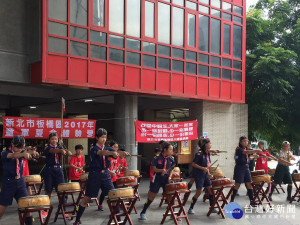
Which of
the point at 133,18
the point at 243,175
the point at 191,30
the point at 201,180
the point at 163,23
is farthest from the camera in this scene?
the point at 191,30

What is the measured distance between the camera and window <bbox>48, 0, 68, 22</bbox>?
11898 mm

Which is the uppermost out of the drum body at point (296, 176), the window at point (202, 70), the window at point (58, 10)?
the window at point (58, 10)

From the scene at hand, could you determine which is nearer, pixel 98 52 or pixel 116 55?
pixel 98 52

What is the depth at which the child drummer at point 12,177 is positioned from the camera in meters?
6.75

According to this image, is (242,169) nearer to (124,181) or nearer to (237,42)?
(124,181)

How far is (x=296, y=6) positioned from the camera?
21.8m

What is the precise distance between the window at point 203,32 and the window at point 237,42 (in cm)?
187

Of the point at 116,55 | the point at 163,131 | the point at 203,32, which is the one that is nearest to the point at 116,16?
the point at 116,55

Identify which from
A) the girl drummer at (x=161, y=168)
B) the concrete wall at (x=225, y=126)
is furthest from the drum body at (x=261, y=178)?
the concrete wall at (x=225, y=126)

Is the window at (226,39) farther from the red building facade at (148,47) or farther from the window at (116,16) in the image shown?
the window at (116,16)

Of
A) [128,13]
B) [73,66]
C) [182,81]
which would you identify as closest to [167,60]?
[182,81]

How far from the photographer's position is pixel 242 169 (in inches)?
386

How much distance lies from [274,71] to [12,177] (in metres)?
14.7

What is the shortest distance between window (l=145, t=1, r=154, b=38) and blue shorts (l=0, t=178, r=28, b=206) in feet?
28.5
